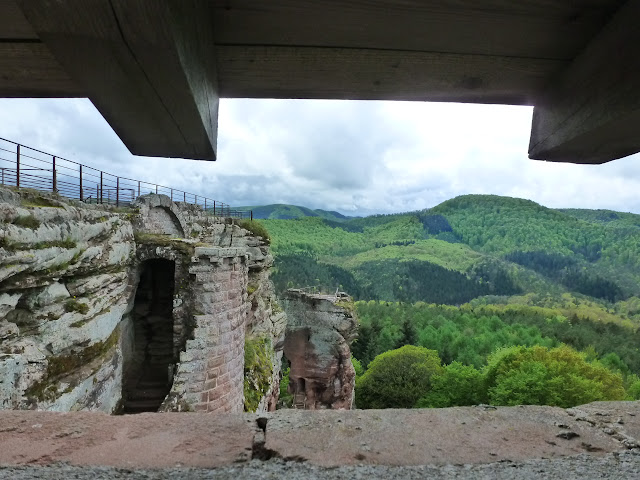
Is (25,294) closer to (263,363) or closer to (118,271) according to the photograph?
(118,271)

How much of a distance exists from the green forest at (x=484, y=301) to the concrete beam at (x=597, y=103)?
20.9 metres

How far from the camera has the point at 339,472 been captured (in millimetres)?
1591

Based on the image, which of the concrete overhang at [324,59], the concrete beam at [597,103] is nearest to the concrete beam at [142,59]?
the concrete overhang at [324,59]

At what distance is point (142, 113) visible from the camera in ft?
5.09

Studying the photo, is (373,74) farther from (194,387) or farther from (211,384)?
(211,384)

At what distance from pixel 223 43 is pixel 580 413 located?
2.69m

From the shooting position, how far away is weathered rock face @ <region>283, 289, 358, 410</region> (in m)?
23.9

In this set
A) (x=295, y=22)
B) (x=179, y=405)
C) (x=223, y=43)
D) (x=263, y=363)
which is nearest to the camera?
(x=295, y=22)

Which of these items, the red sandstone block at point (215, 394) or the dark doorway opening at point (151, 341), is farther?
the dark doorway opening at point (151, 341)

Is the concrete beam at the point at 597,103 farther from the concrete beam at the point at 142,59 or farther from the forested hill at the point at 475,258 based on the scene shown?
the forested hill at the point at 475,258

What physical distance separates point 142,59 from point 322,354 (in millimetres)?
24092

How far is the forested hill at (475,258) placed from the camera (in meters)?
106

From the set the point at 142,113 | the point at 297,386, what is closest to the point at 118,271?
the point at 142,113

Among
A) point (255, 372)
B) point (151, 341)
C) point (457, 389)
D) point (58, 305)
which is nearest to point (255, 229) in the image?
point (255, 372)
